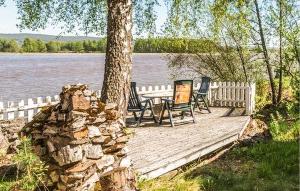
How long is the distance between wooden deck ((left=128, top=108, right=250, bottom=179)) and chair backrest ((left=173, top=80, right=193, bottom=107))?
2.03 ft

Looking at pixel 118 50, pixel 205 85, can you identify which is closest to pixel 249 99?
pixel 205 85

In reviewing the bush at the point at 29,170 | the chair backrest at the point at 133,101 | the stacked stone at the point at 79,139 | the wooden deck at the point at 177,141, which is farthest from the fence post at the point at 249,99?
the bush at the point at 29,170

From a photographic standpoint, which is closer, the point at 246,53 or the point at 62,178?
the point at 62,178

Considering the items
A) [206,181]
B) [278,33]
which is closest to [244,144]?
[206,181]

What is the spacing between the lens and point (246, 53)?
58.7ft

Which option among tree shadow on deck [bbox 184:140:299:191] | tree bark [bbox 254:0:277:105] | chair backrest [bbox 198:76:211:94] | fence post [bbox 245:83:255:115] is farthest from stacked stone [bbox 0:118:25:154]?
tree bark [bbox 254:0:277:105]

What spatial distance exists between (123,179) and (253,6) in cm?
1238

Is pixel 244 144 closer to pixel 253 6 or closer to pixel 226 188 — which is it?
pixel 226 188

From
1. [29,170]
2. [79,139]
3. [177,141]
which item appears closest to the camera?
[79,139]

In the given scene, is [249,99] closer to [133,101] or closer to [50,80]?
[133,101]

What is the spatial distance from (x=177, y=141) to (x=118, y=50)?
2.88m

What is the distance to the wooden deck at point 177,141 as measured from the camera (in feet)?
25.4

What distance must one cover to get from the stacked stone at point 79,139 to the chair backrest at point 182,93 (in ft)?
20.5

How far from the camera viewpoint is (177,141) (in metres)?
9.67
